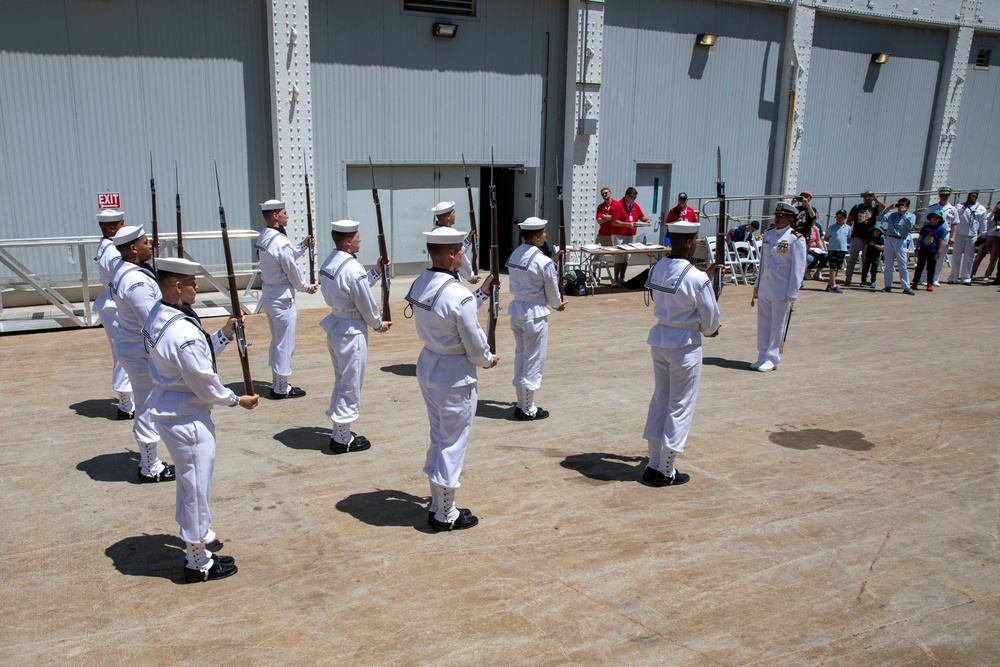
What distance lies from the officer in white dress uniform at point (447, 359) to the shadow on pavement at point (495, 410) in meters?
2.44

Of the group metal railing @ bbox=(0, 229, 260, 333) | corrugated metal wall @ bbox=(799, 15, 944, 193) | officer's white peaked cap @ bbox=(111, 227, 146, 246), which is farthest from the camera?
corrugated metal wall @ bbox=(799, 15, 944, 193)

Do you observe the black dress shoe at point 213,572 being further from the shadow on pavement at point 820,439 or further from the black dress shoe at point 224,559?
the shadow on pavement at point 820,439

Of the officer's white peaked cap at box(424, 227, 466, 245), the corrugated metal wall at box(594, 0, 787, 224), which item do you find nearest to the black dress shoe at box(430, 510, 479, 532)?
the officer's white peaked cap at box(424, 227, 466, 245)

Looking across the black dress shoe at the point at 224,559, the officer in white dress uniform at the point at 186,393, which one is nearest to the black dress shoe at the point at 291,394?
the black dress shoe at the point at 224,559

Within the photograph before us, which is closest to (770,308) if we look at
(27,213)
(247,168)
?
(247,168)

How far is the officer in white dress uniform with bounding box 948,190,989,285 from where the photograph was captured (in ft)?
53.1

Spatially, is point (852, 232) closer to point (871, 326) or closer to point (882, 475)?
point (871, 326)

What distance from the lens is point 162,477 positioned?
631 cm

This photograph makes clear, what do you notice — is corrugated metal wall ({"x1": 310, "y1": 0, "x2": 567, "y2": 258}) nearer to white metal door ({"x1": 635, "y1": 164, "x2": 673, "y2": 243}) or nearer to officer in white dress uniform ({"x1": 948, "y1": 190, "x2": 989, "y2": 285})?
white metal door ({"x1": 635, "y1": 164, "x2": 673, "y2": 243})

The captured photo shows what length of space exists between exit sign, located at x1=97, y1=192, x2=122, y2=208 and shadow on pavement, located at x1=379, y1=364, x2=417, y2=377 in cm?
626

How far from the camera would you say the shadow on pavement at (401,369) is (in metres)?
9.40

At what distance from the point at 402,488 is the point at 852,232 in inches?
531

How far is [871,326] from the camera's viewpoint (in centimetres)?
1241

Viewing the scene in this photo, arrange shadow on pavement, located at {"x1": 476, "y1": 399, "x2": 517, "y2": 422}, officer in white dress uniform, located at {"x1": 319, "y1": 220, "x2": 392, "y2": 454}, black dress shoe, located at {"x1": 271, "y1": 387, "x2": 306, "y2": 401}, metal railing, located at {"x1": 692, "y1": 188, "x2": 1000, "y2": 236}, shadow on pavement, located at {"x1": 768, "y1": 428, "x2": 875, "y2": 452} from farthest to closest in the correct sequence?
metal railing, located at {"x1": 692, "y1": 188, "x2": 1000, "y2": 236} < black dress shoe, located at {"x1": 271, "y1": 387, "x2": 306, "y2": 401} < shadow on pavement, located at {"x1": 476, "y1": 399, "x2": 517, "y2": 422} < shadow on pavement, located at {"x1": 768, "y1": 428, "x2": 875, "y2": 452} < officer in white dress uniform, located at {"x1": 319, "y1": 220, "x2": 392, "y2": 454}
